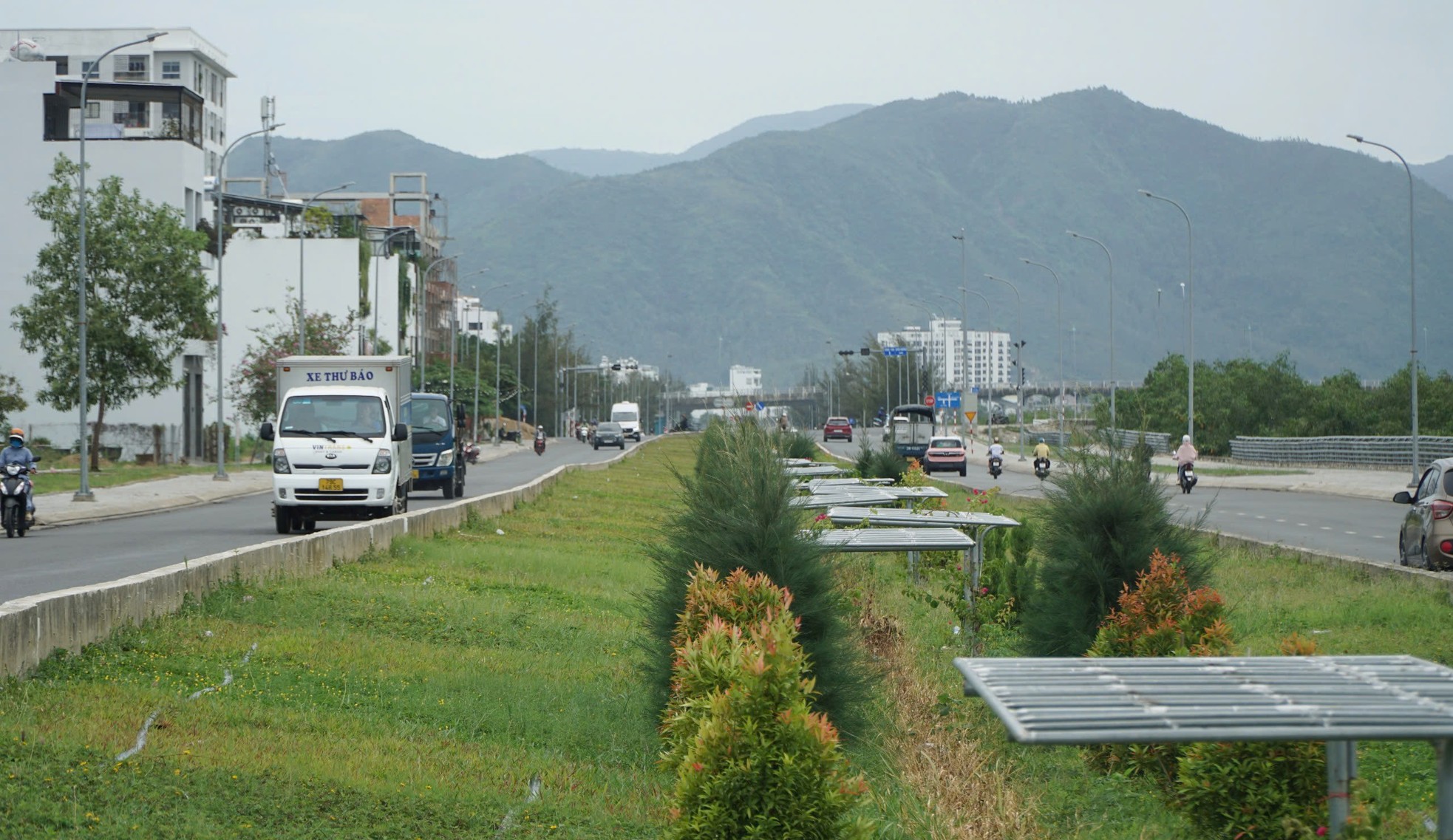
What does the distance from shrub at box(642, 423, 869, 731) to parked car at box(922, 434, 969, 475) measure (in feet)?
166

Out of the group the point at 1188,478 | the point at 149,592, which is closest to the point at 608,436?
the point at 1188,478

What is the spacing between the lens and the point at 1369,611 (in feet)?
45.6

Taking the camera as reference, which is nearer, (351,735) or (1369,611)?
(351,735)

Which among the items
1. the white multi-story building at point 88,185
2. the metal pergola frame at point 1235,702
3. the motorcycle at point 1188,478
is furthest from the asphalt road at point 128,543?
the white multi-story building at point 88,185

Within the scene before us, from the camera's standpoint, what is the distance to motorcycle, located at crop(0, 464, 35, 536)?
23484mm

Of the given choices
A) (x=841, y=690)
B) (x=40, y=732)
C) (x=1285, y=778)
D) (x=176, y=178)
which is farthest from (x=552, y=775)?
(x=176, y=178)

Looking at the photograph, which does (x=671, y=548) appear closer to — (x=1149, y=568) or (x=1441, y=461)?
(x=1149, y=568)

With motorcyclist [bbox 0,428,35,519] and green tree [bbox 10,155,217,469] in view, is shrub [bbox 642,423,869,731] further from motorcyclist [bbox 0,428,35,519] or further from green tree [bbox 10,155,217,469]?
green tree [bbox 10,155,217,469]

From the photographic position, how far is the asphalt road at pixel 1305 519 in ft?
75.9

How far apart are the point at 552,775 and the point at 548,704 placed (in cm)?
197

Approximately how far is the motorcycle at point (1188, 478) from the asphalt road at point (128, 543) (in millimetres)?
17323

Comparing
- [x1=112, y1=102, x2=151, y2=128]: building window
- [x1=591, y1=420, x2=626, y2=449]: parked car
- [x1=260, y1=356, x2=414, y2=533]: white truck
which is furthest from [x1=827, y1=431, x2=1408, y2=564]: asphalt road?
[x1=112, y1=102, x2=151, y2=128]: building window

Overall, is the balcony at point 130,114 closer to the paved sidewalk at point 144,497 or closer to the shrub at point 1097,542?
the paved sidewalk at point 144,497

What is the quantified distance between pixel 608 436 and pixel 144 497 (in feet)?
182
